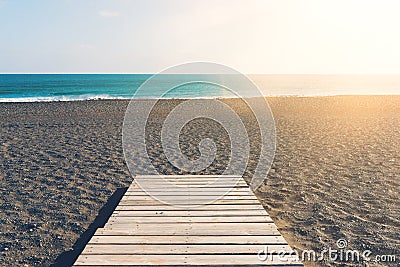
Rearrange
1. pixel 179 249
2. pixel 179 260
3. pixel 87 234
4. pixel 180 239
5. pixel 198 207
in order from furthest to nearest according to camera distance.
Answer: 1. pixel 87 234
2. pixel 198 207
3. pixel 180 239
4. pixel 179 249
5. pixel 179 260

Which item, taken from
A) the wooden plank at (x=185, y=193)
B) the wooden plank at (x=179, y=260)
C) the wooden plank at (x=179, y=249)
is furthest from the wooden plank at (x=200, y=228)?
the wooden plank at (x=185, y=193)

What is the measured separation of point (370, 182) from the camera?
297 inches

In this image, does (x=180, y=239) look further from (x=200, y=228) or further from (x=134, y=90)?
(x=134, y=90)

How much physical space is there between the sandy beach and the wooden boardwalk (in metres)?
0.86

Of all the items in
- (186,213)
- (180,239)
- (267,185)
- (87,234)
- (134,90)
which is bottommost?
(134,90)

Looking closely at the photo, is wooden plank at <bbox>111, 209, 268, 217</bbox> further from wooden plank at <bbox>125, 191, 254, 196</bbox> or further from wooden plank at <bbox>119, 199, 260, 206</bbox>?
wooden plank at <bbox>125, 191, 254, 196</bbox>

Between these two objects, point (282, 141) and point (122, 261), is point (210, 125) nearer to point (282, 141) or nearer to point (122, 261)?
point (282, 141)

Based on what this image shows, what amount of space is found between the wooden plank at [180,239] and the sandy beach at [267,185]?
937mm

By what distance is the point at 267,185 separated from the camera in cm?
754

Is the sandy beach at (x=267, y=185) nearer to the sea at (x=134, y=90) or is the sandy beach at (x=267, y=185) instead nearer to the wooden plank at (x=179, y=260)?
the wooden plank at (x=179, y=260)

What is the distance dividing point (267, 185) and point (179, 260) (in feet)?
14.2

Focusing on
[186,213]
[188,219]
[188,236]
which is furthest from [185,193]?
[188,236]

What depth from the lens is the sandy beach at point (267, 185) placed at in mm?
5117

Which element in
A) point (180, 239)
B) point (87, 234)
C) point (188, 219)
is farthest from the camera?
point (87, 234)
